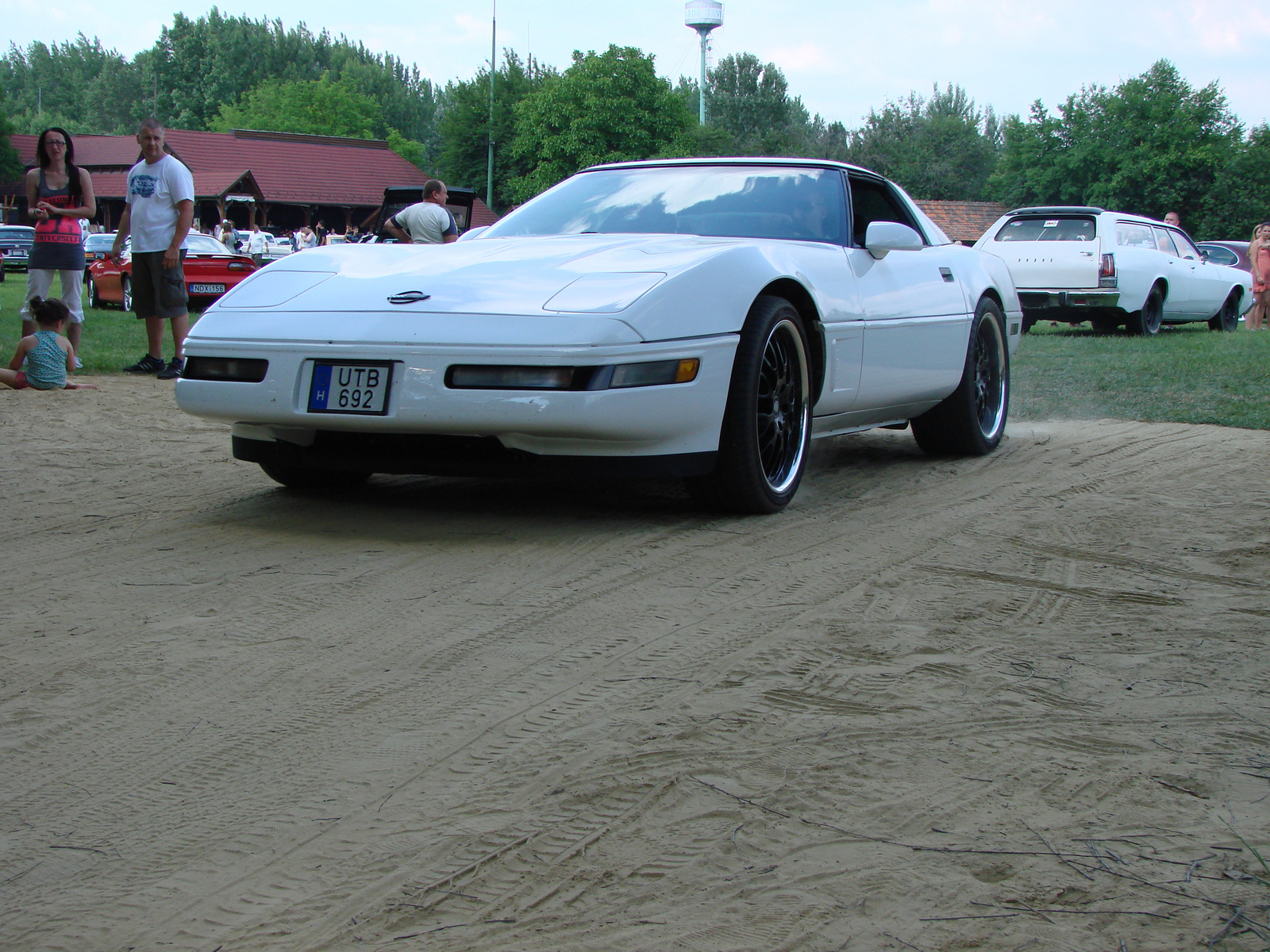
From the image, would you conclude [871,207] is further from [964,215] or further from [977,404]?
[964,215]

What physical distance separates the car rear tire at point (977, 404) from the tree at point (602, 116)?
62.1 meters

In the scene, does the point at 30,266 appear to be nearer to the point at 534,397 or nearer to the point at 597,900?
the point at 534,397

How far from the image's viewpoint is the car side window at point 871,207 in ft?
17.1

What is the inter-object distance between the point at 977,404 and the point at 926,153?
85428 millimetres

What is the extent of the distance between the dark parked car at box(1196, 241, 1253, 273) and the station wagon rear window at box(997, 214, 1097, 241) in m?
3.76

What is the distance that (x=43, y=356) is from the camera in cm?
774

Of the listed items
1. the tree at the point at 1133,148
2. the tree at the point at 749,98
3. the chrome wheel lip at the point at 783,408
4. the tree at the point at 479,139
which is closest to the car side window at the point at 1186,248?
the chrome wheel lip at the point at 783,408

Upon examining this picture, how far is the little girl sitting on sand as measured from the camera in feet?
25.4

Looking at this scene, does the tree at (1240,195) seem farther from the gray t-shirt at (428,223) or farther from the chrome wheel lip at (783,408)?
the chrome wheel lip at (783,408)

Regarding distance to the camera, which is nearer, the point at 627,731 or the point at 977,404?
the point at 627,731

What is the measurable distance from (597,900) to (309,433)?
2694 mm

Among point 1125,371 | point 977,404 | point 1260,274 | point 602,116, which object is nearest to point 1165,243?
point 1260,274

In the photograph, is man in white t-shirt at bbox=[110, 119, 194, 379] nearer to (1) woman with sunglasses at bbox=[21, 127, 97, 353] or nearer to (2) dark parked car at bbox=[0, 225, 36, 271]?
(1) woman with sunglasses at bbox=[21, 127, 97, 353]

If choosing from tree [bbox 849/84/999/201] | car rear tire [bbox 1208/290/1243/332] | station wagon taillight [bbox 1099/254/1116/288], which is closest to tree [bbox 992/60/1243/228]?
tree [bbox 849/84/999/201]
